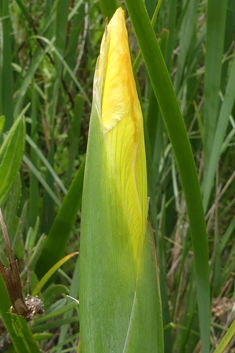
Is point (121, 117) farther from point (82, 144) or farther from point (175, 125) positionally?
point (82, 144)

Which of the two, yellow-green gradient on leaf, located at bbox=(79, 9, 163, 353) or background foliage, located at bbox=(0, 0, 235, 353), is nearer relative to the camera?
yellow-green gradient on leaf, located at bbox=(79, 9, 163, 353)

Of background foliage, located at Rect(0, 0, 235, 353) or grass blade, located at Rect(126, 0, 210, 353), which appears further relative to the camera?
background foliage, located at Rect(0, 0, 235, 353)

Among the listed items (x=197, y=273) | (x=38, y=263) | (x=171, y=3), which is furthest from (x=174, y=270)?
(x=171, y=3)

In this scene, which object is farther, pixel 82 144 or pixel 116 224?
pixel 82 144

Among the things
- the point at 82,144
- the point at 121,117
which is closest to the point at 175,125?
the point at 121,117

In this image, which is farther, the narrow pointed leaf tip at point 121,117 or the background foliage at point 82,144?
the background foliage at point 82,144

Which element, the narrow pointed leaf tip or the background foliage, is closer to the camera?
the narrow pointed leaf tip

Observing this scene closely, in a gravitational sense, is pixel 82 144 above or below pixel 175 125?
below
